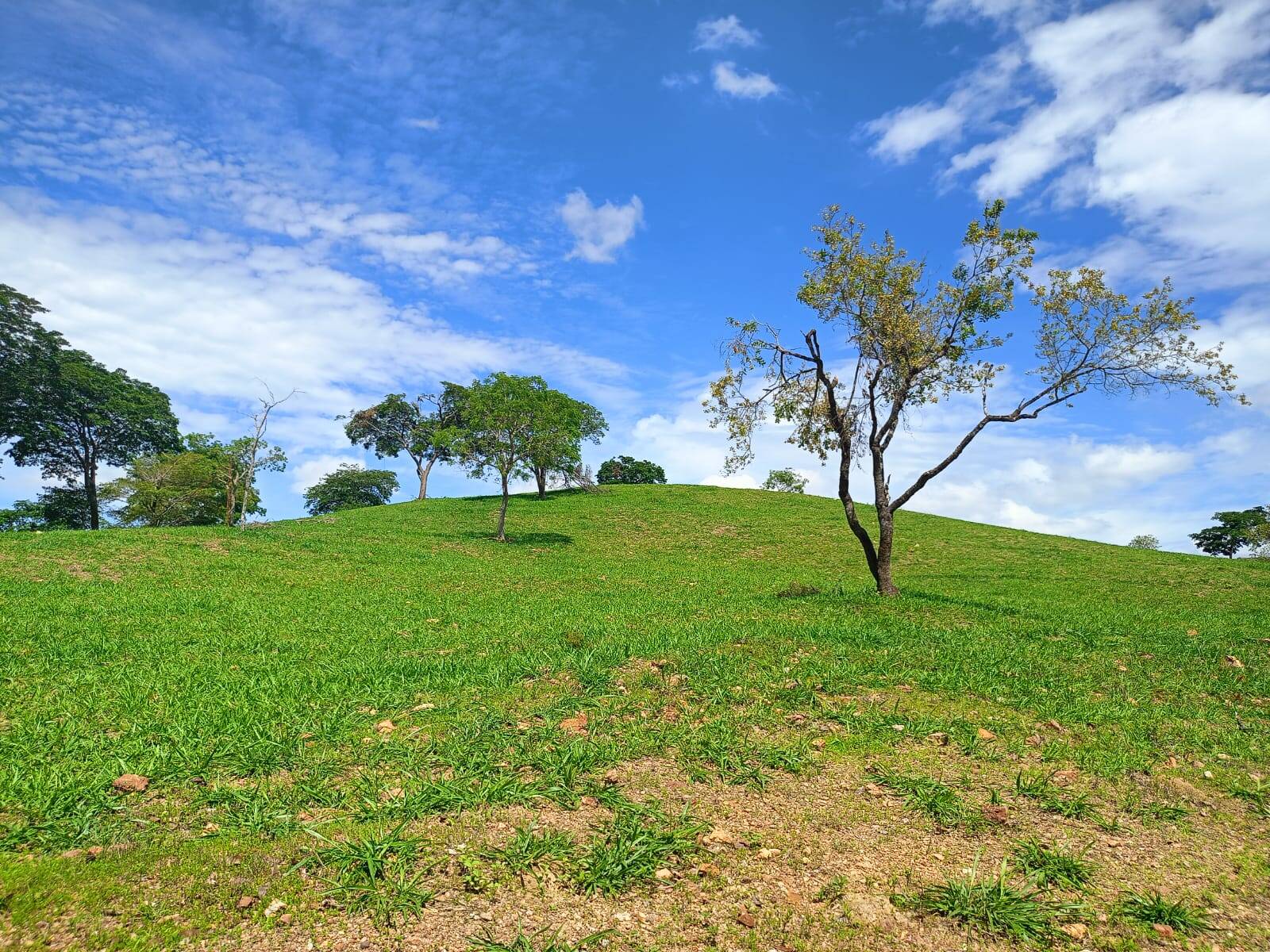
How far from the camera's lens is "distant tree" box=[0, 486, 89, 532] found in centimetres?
5238

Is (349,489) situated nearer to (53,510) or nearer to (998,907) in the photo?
(53,510)

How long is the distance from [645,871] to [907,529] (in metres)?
42.7

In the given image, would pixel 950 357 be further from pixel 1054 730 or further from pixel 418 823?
pixel 418 823

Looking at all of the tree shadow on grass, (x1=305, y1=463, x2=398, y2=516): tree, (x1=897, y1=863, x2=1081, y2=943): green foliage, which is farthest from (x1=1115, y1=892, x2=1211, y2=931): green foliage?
(x1=305, y1=463, x2=398, y2=516): tree

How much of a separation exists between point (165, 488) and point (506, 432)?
119 feet

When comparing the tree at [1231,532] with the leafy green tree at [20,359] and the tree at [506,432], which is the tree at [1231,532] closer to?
the tree at [506,432]

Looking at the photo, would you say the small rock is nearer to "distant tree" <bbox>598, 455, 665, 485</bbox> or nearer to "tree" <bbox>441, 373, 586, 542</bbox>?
"tree" <bbox>441, 373, 586, 542</bbox>

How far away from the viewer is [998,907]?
4.27 m

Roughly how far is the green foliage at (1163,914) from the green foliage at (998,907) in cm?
39

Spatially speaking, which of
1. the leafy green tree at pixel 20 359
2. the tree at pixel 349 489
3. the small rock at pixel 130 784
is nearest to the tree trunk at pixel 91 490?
the leafy green tree at pixel 20 359

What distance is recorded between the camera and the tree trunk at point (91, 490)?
166ft

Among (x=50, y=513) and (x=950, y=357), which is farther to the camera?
(x=50, y=513)

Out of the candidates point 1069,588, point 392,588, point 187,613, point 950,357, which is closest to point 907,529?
point 1069,588

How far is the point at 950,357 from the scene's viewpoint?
19.0 metres
